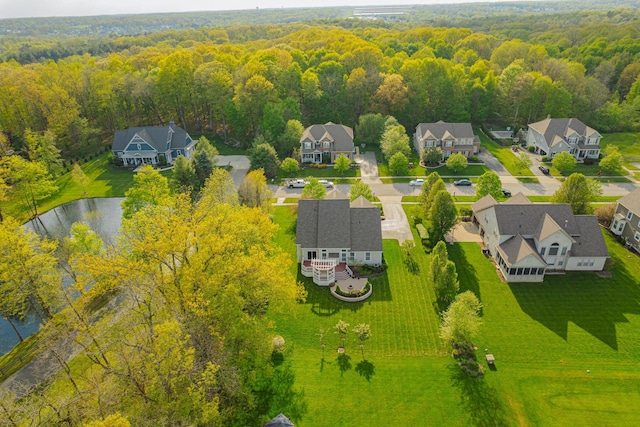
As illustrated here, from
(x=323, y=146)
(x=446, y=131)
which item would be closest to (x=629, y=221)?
(x=446, y=131)

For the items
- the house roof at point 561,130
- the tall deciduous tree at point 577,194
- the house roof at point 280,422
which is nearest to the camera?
the house roof at point 280,422

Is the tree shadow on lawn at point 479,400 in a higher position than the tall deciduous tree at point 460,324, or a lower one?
lower

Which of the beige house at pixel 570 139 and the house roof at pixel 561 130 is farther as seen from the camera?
the house roof at pixel 561 130

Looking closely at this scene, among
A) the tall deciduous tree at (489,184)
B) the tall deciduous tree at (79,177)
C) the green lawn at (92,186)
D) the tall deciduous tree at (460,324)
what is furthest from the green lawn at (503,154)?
the tall deciduous tree at (79,177)

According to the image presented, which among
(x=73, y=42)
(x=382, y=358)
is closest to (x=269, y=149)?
(x=382, y=358)

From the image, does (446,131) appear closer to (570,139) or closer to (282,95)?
(570,139)

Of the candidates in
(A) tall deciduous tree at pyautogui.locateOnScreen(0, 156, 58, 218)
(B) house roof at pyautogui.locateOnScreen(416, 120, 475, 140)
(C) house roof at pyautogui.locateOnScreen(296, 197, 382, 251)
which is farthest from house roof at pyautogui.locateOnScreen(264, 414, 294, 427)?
(B) house roof at pyautogui.locateOnScreen(416, 120, 475, 140)

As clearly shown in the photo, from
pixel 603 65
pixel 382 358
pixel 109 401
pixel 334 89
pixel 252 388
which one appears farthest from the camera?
pixel 603 65

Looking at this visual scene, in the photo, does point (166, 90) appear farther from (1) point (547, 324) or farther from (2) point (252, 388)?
(1) point (547, 324)

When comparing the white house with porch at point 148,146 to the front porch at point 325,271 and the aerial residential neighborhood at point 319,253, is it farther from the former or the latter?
the front porch at point 325,271
